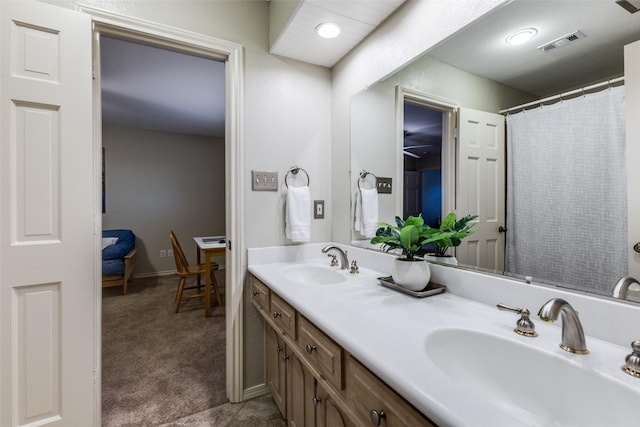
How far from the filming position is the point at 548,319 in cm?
63

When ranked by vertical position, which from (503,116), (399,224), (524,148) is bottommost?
(399,224)

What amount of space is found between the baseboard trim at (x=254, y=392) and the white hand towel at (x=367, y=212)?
1115 millimetres

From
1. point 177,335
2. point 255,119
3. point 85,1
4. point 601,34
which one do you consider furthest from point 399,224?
point 177,335

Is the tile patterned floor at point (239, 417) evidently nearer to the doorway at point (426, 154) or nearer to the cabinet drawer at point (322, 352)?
the cabinet drawer at point (322, 352)

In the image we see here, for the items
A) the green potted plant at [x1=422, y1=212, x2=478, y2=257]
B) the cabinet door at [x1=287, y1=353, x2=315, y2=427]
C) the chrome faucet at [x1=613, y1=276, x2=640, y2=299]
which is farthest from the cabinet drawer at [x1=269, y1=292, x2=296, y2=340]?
the chrome faucet at [x1=613, y1=276, x2=640, y2=299]

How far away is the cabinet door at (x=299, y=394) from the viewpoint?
3.63ft

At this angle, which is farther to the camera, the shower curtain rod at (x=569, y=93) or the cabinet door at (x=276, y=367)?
the cabinet door at (x=276, y=367)

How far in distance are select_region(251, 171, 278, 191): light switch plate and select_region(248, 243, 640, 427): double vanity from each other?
70cm

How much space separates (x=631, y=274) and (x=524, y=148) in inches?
17.6

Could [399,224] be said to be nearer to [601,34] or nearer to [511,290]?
[511,290]

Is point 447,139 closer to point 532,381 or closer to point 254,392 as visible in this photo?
point 532,381

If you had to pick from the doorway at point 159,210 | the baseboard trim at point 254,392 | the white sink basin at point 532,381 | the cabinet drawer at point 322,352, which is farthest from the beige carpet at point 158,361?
the white sink basin at point 532,381

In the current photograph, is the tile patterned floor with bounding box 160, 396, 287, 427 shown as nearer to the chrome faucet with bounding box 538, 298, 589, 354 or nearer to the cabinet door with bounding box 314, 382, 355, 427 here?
the cabinet door with bounding box 314, 382, 355, 427

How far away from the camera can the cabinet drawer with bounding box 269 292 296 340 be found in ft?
3.63
